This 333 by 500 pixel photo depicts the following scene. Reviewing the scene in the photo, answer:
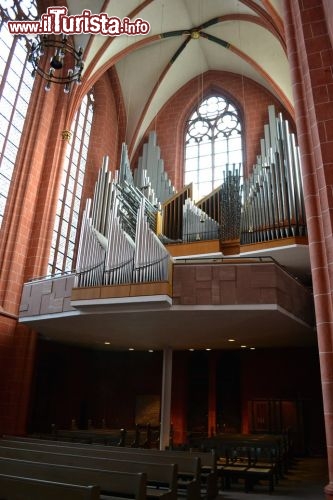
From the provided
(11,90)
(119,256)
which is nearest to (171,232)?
(119,256)

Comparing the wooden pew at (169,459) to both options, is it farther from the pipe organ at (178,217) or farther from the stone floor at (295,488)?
the pipe organ at (178,217)

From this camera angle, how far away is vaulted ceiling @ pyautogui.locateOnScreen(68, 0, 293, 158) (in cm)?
1553

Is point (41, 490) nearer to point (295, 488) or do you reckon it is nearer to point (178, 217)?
point (295, 488)

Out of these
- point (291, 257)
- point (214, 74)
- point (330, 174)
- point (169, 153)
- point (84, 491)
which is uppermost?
point (214, 74)

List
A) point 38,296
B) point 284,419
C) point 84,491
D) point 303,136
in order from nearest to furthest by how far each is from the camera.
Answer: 1. point 84,491
2. point 303,136
3. point 38,296
4. point 284,419

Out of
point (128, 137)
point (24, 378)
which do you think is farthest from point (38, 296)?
point (128, 137)

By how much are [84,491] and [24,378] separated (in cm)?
935

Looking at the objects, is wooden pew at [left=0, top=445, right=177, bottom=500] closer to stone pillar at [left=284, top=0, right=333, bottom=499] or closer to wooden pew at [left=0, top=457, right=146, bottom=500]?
wooden pew at [left=0, top=457, right=146, bottom=500]

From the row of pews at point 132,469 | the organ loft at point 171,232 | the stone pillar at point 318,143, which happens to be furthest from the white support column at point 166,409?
the stone pillar at point 318,143

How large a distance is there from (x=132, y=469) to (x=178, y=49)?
57.2 ft

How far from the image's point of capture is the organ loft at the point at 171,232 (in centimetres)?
903

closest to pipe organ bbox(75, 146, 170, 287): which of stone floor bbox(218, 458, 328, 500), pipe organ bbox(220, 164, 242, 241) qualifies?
pipe organ bbox(220, 164, 242, 241)

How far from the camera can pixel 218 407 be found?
1514cm

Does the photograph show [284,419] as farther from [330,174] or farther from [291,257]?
[330,174]
